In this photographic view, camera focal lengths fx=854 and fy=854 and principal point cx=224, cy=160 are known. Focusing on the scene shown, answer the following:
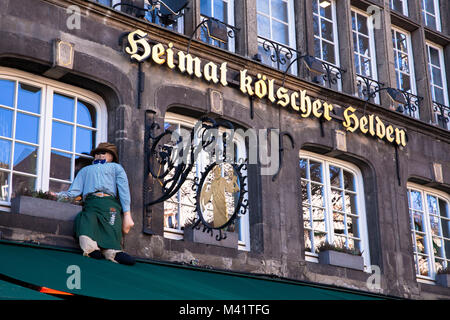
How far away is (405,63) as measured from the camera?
15.7 metres

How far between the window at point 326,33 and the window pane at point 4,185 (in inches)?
241

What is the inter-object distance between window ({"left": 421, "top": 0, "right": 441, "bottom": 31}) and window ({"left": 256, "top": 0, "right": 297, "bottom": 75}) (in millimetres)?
3879

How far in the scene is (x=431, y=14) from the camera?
1673 cm

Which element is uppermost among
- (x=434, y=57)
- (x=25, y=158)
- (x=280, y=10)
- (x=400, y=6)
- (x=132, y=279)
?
(x=400, y=6)

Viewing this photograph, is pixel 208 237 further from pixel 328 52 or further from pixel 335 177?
pixel 328 52

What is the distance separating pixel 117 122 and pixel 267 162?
249cm

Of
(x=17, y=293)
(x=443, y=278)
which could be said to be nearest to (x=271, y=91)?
(x=443, y=278)

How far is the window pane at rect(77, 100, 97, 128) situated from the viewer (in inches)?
418

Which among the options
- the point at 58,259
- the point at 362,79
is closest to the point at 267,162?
the point at 362,79

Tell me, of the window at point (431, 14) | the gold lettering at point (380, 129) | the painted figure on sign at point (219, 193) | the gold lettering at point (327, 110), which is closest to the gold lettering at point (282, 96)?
the gold lettering at point (327, 110)

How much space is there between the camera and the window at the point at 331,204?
12.7 m

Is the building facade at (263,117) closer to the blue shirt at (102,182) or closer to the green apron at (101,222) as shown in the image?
the green apron at (101,222)

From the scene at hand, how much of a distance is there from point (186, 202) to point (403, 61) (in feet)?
20.7

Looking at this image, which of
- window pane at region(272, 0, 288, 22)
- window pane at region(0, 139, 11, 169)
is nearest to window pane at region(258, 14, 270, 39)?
window pane at region(272, 0, 288, 22)
